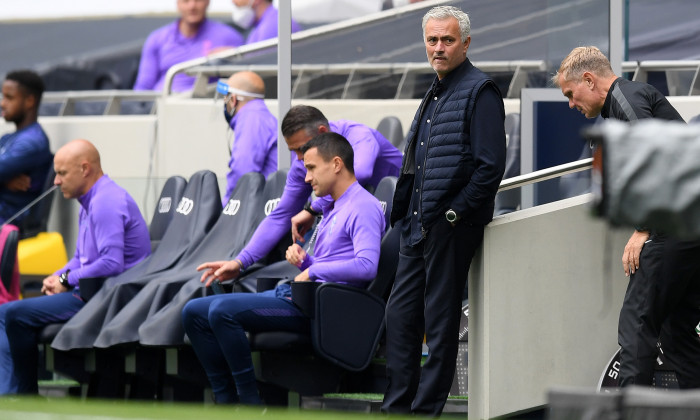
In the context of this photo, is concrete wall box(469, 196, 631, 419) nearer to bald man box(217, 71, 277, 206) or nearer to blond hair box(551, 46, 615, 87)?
blond hair box(551, 46, 615, 87)

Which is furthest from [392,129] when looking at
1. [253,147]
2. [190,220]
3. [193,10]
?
[193,10]

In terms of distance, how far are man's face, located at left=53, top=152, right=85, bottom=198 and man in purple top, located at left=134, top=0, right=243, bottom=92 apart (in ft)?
12.1

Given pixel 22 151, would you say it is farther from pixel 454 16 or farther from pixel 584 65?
pixel 584 65

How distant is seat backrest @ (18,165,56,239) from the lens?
29.3ft

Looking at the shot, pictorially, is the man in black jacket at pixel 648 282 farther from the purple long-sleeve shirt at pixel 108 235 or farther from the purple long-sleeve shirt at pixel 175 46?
the purple long-sleeve shirt at pixel 175 46

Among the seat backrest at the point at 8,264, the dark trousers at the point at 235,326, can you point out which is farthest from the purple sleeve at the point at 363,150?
the seat backrest at the point at 8,264

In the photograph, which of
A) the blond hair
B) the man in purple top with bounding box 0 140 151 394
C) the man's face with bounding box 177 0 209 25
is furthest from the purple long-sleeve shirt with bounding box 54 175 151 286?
the man's face with bounding box 177 0 209 25

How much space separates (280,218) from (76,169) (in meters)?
1.42

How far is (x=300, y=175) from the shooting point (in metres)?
6.79

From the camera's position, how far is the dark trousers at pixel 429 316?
5.36 m

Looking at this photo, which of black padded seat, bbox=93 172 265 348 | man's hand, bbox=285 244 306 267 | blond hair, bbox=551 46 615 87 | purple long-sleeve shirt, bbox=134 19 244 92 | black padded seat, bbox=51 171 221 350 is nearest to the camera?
blond hair, bbox=551 46 615 87

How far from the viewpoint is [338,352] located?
607 cm

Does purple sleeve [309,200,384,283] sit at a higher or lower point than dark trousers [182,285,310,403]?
higher

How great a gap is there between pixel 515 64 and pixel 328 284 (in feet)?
6.10
